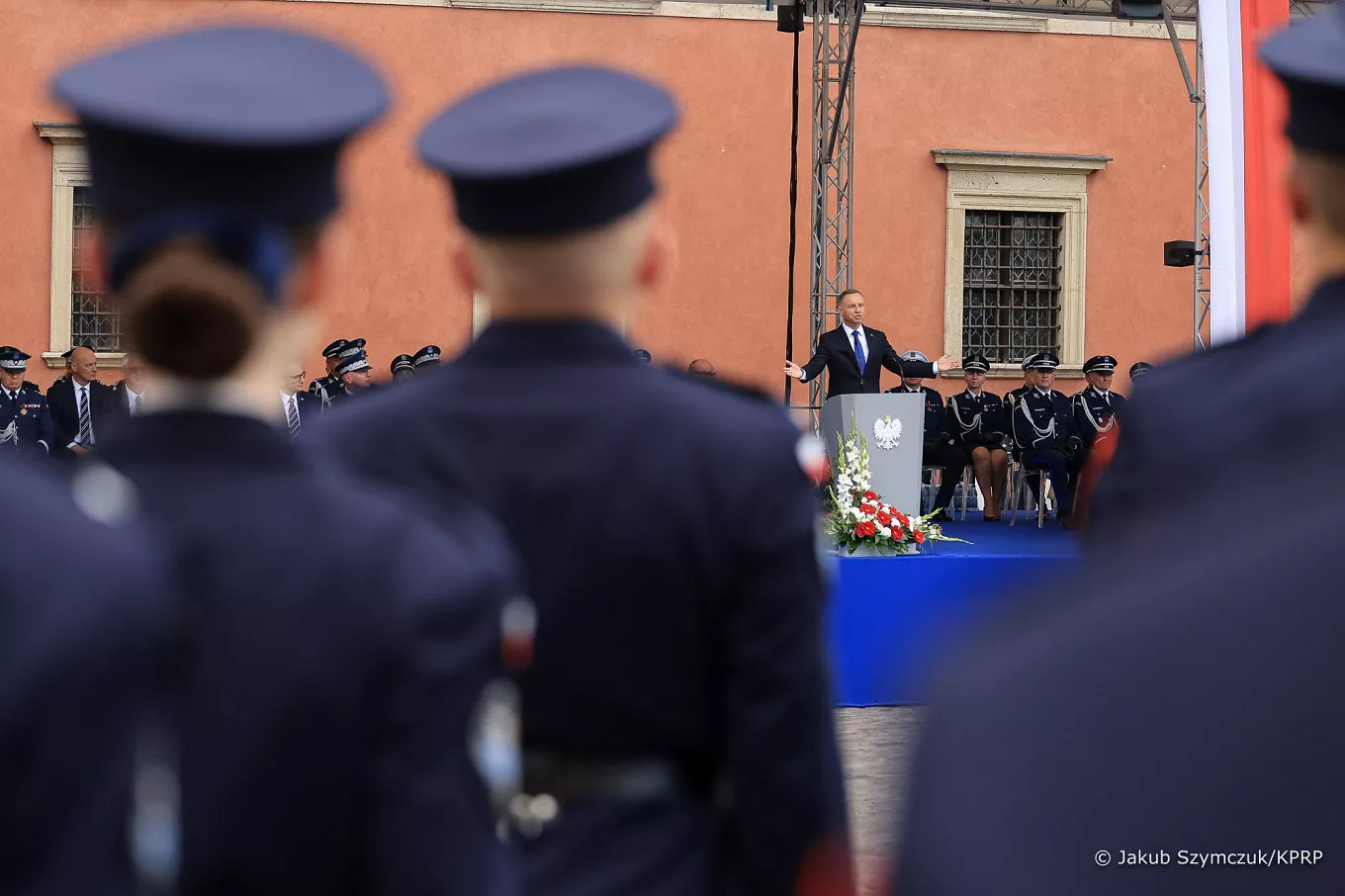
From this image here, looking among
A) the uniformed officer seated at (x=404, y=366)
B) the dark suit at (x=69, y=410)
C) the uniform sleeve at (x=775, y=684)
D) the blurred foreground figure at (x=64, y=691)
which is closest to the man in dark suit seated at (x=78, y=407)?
the dark suit at (x=69, y=410)

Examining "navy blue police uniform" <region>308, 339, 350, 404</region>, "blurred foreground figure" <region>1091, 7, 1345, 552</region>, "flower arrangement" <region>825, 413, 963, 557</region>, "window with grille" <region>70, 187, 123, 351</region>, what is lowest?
"flower arrangement" <region>825, 413, 963, 557</region>

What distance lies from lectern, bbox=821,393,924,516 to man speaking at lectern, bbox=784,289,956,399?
104 inches

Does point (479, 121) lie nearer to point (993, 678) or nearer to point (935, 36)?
point (993, 678)

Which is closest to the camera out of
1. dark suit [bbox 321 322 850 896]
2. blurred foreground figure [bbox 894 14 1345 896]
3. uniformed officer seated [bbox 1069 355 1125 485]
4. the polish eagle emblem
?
blurred foreground figure [bbox 894 14 1345 896]

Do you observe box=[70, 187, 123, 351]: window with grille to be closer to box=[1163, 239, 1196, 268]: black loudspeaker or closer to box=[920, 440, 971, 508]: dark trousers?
box=[920, 440, 971, 508]: dark trousers

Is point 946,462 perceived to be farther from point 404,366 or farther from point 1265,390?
point 1265,390

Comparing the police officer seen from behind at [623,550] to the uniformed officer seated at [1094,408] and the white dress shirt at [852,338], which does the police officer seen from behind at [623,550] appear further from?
the uniformed officer seated at [1094,408]

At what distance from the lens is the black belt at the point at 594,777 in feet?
6.21

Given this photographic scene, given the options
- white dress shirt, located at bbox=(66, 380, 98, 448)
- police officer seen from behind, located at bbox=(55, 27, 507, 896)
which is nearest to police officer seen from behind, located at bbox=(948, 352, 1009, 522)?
white dress shirt, located at bbox=(66, 380, 98, 448)

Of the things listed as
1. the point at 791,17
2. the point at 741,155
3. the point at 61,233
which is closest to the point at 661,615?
the point at 791,17

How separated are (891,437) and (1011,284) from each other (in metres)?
11.0

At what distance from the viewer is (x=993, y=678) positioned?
38 cm

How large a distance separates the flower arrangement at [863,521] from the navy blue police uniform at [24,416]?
32.3ft

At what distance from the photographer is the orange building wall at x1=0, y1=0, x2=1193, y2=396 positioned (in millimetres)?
19641
